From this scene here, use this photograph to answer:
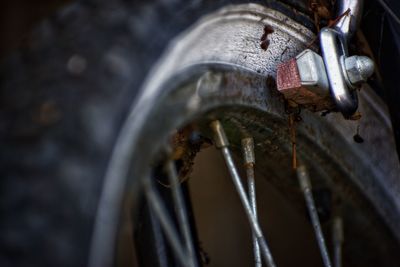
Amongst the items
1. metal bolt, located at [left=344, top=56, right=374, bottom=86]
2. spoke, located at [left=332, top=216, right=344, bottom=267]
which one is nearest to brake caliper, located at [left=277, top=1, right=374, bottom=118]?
metal bolt, located at [left=344, top=56, right=374, bottom=86]

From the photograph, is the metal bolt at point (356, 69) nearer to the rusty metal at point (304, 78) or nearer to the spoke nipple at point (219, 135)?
the rusty metal at point (304, 78)

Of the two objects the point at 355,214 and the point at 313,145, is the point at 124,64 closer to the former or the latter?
the point at 313,145

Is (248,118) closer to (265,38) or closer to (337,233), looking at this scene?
(265,38)

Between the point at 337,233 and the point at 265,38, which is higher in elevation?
the point at 265,38

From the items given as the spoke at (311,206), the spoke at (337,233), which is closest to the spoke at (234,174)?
the spoke at (311,206)

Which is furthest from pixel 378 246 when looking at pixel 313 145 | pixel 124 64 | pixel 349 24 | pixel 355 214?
pixel 124 64

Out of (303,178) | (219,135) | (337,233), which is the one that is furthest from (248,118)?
(337,233)
